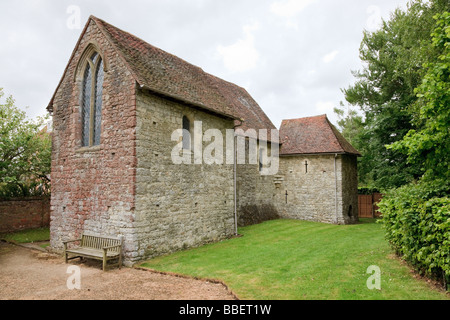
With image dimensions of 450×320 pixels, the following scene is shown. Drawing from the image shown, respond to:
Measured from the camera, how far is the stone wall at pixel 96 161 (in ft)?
31.9

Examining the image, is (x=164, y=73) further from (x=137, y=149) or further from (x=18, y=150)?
(x=18, y=150)

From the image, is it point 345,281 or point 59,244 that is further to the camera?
point 59,244

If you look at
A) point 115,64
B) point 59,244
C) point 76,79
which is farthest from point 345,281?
point 76,79

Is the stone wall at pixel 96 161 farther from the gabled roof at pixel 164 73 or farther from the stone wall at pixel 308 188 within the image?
the stone wall at pixel 308 188

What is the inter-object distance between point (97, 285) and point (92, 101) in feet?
21.9

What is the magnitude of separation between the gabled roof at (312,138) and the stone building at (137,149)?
7423 mm

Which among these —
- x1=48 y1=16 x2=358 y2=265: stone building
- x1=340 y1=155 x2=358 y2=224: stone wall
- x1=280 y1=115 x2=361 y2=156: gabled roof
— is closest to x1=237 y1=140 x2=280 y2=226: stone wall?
x1=280 y1=115 x2=361 y2=156: gabled roof

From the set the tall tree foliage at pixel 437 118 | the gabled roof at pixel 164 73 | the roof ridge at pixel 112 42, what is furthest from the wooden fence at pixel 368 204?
the roof ridge at pixel 112 42

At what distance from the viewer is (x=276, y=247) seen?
458 inches

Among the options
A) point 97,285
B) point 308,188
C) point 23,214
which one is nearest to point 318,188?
point 308,188
